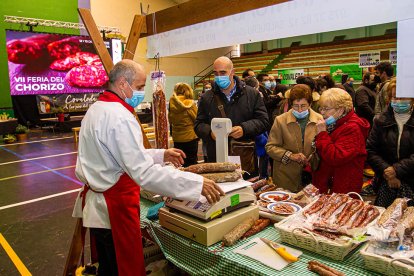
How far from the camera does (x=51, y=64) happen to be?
12617mm

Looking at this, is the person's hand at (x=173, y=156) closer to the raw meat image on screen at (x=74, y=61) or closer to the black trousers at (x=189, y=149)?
the black trousers at (x=189, y=149)

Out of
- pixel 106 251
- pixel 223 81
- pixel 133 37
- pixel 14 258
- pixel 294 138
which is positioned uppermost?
pixel 133 37

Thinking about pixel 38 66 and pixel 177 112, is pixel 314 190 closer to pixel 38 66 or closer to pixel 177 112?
pixel 177 112

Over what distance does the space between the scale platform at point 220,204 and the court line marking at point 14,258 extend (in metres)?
2.07

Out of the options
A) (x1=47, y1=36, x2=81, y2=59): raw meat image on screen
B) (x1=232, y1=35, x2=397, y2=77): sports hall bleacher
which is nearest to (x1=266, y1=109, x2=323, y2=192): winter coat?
(x1=47, y1=36, x2=81, y2=59): raw meat image on screen

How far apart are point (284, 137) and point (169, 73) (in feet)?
53.0

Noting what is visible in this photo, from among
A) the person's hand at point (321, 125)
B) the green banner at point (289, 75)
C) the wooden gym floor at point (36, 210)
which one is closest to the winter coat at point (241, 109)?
the person's hand at point (321, 125)

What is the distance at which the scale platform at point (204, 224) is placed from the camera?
1.60 meters

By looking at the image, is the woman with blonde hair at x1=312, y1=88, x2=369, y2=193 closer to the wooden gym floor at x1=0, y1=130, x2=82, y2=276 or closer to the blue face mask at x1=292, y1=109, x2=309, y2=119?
the blue face mask at x1=292, y1=109, x2=309, y2=119

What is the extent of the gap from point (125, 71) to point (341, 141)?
1.55 meters

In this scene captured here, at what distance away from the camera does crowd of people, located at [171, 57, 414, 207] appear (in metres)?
2.43

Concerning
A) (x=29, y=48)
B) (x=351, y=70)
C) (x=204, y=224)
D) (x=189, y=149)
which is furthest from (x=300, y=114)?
(x=351, y=70)

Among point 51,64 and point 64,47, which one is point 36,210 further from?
point 64,47

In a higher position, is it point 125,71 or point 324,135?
point 125,71
